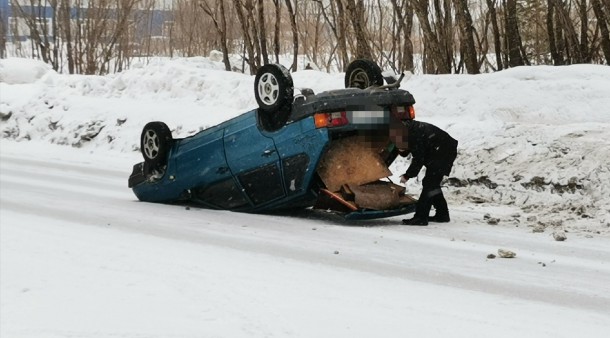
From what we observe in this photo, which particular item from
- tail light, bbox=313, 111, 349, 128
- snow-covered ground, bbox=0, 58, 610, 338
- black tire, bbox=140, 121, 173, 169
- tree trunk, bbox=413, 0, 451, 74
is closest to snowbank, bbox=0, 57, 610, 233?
snow-covered ground, bbox=0, 58, 610, 338

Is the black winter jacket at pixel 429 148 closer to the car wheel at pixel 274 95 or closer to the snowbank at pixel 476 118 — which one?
the snowbank at pixel 476 118

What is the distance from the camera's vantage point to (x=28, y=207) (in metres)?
9.38

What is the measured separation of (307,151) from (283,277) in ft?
8.19

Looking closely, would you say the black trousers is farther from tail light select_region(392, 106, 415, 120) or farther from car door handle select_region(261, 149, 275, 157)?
car door handle select_region(261, 149, 275, 157)

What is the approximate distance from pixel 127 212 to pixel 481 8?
14530 millimetres

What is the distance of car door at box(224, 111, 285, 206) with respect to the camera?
8.62m

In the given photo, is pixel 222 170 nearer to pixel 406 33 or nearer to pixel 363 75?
pixel 363 75

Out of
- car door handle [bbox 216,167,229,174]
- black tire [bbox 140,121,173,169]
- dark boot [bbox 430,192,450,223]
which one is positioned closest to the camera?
dark boot [bbox 430,192,450,223]

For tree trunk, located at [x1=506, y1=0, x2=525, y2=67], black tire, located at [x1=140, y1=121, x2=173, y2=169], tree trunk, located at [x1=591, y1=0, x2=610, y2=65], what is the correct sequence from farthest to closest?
tree trunk, located at [x1=506, y1=0, x2=525, y2=67] → tree trunk, located at [x1=591, y1=0, x2=610, y2=65] → black tire, located at [x1=140, y1=121, x2=173, y2=169]

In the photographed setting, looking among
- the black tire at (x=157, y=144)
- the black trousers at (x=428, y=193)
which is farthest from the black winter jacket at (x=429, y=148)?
the black tire at (x=157, y=144)

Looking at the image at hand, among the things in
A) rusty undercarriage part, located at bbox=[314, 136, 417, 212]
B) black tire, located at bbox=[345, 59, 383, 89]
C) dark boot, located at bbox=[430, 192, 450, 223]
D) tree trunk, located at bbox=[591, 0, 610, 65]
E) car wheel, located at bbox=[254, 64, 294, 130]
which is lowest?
dark boot, located at bbox=[430, 192, 450, 223]

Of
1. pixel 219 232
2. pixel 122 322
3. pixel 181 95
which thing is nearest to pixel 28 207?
pixel 219 232

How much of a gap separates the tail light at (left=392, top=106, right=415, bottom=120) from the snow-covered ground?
46.1 inches

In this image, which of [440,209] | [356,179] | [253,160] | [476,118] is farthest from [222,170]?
[476,118]
